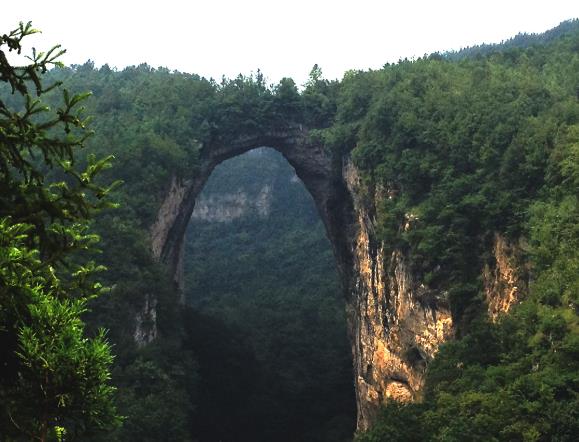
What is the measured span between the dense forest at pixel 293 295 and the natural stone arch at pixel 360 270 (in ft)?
3.94

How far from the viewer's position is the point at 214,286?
7981 cm

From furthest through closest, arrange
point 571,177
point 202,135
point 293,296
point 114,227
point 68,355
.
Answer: point 293,296
point 202,135
point 114,227
point 571,177
point 68,355

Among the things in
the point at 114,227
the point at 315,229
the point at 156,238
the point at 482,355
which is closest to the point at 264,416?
the point at 156,238

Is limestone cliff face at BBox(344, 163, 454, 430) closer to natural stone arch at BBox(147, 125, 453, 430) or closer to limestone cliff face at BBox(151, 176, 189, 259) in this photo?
natural stone arch at BBox(147, 125, 453, 430)

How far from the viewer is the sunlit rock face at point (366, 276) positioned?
28891 millimetres

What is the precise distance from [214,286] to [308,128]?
108 ft

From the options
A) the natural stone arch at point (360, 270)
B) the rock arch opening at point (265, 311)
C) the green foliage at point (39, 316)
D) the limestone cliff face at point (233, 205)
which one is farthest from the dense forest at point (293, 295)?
the limestone cliff face at point (233, 205)

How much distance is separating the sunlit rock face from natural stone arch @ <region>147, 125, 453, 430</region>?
0.15 feet

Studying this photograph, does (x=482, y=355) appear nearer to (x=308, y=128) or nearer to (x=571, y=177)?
(x=571, y=177)

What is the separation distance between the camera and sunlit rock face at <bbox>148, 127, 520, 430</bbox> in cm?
2889

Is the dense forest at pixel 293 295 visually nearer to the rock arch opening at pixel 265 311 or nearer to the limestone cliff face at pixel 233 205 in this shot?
the rock arch opening at pixel 265 311

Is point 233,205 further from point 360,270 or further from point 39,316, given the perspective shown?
point 39,316

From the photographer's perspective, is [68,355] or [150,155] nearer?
[68,355]

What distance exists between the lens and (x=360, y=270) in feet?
137
